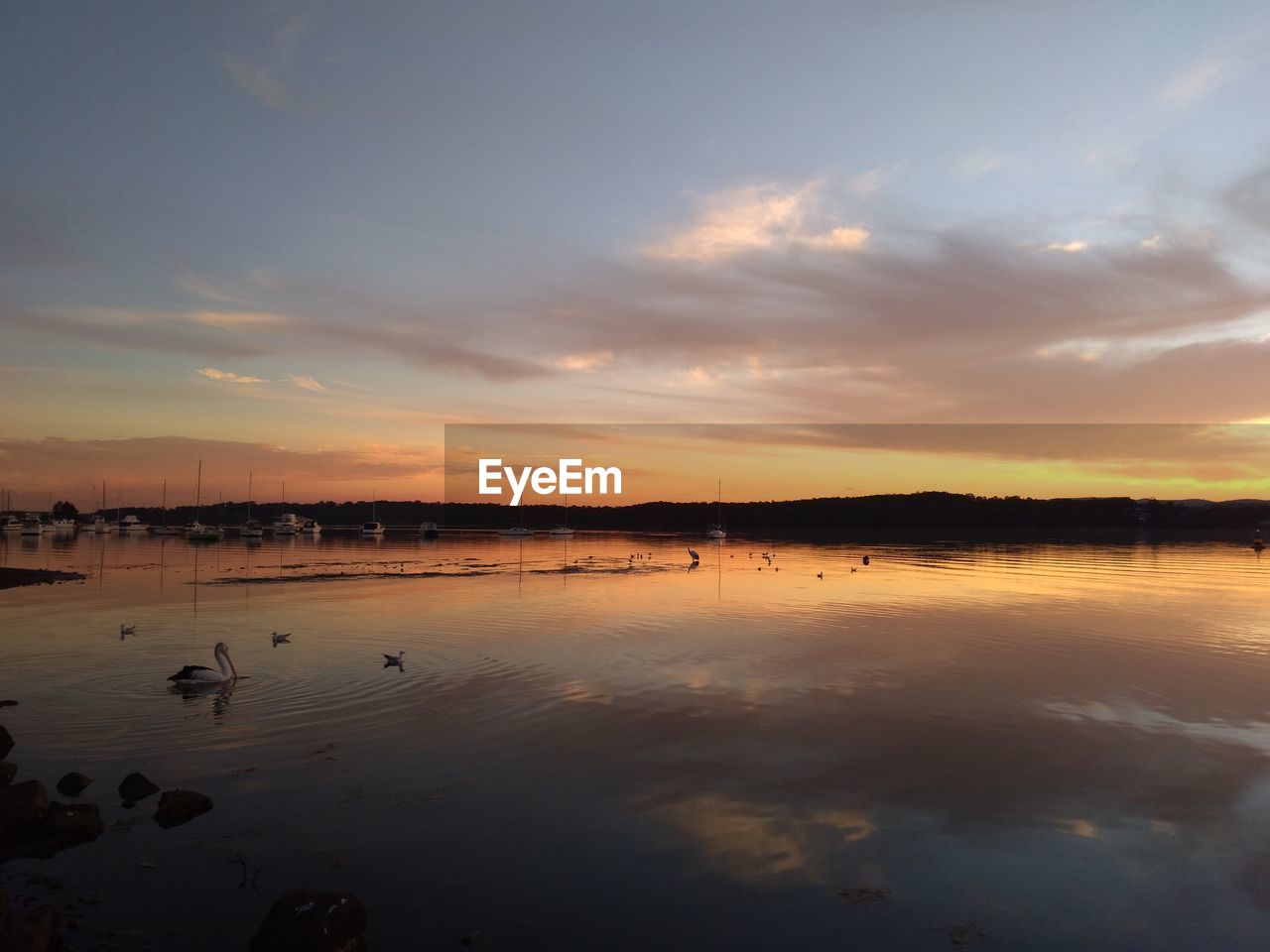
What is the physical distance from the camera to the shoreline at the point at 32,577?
44656 millimetres

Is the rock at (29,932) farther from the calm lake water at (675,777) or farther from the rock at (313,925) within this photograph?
the rock at (313,925)

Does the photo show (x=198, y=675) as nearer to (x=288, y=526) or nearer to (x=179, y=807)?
(x=179, y=807)

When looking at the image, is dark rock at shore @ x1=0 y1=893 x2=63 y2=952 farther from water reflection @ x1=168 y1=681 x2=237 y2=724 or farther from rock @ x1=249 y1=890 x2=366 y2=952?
water reflection @ x1=168 y1=681 x2=237 y2=724

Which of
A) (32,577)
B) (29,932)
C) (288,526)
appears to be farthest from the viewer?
(288,526)

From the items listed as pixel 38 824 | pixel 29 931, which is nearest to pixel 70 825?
pixel 38 824

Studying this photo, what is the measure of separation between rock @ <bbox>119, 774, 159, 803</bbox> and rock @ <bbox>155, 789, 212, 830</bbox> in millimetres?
594

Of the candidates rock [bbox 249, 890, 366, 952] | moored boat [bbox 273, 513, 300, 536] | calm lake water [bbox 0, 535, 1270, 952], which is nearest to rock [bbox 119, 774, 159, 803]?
calm lake water [bbox 0, 535, 1270, 952]

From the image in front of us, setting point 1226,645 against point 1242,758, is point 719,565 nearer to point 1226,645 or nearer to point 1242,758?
point 1226,645

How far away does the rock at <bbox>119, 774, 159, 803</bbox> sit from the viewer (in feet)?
39.5

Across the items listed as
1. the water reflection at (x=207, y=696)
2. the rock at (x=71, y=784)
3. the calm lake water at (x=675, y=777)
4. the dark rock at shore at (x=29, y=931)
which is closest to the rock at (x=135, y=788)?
the calm lake water at (x=675, y=777)

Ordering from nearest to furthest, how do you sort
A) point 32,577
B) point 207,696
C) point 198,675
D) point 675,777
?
point 675,777 < point 207,696 < point 198,675 < point 32,577

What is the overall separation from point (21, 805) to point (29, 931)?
13.5 feet

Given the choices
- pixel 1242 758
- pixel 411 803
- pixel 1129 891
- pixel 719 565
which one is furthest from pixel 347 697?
pixel 719 565

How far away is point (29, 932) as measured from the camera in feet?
24.1
